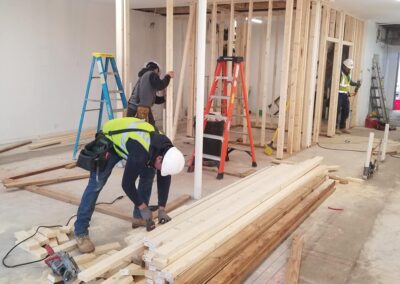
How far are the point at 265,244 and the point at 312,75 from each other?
15.4ft

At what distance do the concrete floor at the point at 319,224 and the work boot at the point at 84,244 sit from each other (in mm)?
179

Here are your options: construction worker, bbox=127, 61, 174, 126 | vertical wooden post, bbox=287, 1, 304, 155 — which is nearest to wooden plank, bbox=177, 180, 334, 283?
construction worker, bbox=127, 61, 174, 126

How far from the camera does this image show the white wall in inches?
256

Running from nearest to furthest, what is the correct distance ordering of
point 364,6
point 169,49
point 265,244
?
point 265,244 < point 169,49 < point 364,6

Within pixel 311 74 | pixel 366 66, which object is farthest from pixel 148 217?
pixel 366 66

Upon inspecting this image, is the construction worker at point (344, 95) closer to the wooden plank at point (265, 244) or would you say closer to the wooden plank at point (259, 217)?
the wooden plank at point (259, 217)

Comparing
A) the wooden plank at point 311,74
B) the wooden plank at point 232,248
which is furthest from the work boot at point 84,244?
the wooden plank at point 311,74

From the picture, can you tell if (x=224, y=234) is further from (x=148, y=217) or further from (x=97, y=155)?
(x=97, y=155)

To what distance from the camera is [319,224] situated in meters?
3.82

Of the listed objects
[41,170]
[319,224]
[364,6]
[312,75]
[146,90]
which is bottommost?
[319,224]

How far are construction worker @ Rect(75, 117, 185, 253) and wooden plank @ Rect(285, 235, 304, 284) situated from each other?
38.7 inches

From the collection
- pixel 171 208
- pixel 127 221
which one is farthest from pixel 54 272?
pixel 171 208

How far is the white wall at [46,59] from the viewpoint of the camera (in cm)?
650

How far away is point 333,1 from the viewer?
696 centimetres
